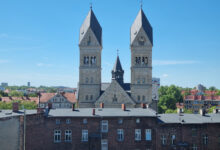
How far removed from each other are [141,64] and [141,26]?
936 centimetres

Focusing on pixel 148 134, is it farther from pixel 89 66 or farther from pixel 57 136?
pixel 89 66

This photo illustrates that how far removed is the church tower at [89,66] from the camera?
189ft

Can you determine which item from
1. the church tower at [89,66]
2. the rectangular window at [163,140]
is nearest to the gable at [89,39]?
the church tower at [89,66]

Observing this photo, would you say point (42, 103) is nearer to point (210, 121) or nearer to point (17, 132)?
point (17, 132)

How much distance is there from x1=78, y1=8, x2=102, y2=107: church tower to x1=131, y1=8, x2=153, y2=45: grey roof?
9.03m

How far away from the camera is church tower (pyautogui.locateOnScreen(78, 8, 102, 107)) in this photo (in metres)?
57.5

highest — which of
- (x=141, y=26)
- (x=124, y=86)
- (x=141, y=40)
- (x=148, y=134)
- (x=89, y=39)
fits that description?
(x=141, y=26)

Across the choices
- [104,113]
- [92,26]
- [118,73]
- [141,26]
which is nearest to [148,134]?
[104,113]

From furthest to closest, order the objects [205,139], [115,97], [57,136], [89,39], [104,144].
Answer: [89,39] < [115,97] < [205,139] < [104,144] < [57,136]

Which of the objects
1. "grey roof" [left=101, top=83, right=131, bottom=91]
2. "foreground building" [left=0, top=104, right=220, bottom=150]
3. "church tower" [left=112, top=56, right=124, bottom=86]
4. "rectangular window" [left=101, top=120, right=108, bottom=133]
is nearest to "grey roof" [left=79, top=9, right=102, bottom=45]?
"church tower" [left=112, top=56, right=124, bottom=86]

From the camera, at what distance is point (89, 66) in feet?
190

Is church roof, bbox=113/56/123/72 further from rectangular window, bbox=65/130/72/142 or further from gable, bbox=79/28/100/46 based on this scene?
rectangular window, bbox=65/130/72/142

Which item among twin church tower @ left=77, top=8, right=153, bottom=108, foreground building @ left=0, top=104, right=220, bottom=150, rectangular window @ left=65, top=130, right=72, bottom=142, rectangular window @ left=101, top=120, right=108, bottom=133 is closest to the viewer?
foreground building @ left=0, top=104, right=220, bottom=150

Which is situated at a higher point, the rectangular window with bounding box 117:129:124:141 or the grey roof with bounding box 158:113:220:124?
the grey roof with bounding box 158:113:220:124
